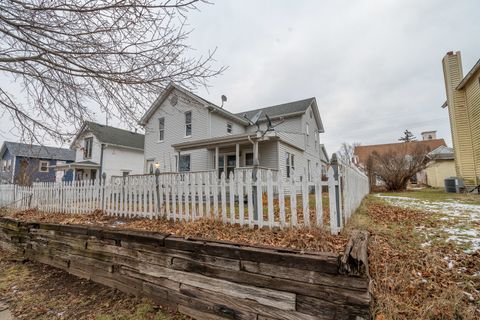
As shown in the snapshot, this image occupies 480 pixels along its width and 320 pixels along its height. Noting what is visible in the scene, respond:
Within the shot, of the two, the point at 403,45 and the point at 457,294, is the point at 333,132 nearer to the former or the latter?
the point at 403,45

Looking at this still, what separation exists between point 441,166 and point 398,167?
10647mm

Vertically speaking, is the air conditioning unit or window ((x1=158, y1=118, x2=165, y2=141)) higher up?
window ((x1=158, y1=118, x2=165, y2=141))

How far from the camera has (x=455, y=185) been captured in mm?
11992

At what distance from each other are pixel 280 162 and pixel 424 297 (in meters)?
9.64

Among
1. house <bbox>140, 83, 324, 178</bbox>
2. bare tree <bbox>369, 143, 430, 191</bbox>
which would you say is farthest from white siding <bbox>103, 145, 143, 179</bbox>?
bare tree <bbox>369, 143, 430, 191</bbox>

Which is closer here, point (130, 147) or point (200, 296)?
point (200, 296)

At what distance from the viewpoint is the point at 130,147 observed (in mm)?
20344

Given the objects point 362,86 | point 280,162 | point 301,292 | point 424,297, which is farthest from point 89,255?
point 362,86

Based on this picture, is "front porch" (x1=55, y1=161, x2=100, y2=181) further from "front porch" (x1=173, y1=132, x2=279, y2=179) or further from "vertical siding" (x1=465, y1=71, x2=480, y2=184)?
"vertical siding" (x1=465, y1=71, x2=480, y2=184)

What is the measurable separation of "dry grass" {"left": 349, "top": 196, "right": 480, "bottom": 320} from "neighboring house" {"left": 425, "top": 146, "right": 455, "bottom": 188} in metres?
21.9

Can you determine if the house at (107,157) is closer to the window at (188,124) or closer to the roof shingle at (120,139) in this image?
the roof shingle at (120,139)

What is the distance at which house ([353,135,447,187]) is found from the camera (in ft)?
56.2

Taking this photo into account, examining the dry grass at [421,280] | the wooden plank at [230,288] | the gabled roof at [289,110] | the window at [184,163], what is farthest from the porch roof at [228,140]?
the wooden plank at [230,288]

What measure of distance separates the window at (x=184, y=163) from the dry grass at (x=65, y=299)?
9627 millimetres
